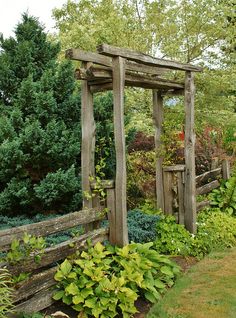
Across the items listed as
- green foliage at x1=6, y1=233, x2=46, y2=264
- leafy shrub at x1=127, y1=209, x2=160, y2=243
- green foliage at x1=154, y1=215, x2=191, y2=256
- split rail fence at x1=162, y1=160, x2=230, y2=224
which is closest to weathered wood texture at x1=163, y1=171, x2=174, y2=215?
split rail fence at x1=162, y1=160, x2=230, y2=224

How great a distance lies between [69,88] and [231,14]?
5334 mm

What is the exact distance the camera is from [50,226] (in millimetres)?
4094

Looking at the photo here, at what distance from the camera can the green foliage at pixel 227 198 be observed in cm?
764

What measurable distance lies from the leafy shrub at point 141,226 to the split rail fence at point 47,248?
703mm

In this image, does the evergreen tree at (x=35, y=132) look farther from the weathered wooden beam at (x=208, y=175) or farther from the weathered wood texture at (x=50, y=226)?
the weathered wooden beam at (x=208, y=175)

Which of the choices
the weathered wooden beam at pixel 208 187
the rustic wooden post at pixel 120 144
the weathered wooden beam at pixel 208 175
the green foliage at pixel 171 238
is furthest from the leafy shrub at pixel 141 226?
the weathered wooden beam at pixel 208 175

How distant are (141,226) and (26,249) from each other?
249cm

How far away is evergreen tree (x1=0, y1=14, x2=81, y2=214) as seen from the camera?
525 centimetres

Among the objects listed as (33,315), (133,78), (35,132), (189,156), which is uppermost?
(133,78)

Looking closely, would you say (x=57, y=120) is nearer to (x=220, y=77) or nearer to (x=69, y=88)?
(x=69, y=88)

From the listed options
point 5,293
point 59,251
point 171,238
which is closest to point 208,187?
point 171,238

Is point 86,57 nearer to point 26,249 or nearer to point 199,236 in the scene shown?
point 26,249

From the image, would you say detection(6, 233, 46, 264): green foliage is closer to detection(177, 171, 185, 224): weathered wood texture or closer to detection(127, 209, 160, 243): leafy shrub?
detection(127, 209, 160, 243): leafy shrub

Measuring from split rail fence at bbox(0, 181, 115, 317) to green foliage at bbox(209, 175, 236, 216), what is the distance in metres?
3.33
